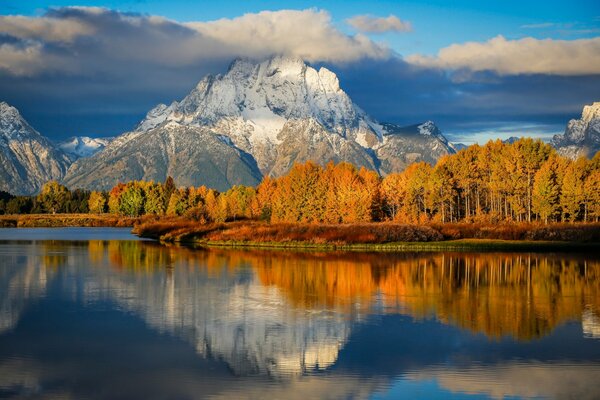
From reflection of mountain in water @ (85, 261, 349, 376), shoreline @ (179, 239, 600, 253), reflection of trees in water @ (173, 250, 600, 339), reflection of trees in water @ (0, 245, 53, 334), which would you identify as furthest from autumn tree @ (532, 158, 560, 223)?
reflection of trees in water @ (0, 245, 53, 334)

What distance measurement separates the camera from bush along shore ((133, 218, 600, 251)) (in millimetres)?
93688

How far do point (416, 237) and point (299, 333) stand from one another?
66.0 m

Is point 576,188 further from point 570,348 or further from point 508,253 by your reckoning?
point 570,348

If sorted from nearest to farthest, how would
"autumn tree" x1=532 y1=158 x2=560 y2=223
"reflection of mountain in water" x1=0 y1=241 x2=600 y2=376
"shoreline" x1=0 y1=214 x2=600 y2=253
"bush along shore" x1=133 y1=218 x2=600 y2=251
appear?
"reflection of mountain in water" x1=0 y1=241 x2=600 y2=376 < "shoreline" x1=0 y1=214 x2=600 y2=253 < "bush along shore" x1=133 y1=218 x2=600 y2=251 < "autumn tree" x1=532 y1=158 x2=560 y2=223

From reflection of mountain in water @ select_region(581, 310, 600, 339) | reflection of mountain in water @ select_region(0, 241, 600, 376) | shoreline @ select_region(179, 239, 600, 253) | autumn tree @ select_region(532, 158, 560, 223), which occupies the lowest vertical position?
reflection of mountain in water @ select_region(581, 310, 600, 339)

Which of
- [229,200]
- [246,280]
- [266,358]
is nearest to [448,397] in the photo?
[266,358]

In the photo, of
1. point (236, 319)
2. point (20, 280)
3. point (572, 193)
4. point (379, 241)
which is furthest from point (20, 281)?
point (572, 193)

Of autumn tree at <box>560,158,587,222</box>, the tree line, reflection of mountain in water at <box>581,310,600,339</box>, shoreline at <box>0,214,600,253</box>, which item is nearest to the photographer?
reflection of mountain in water at <box>581,310,600,339</box>

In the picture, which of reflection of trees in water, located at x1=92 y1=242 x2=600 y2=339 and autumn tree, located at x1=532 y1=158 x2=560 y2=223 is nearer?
reflection of trees in water, located at x1=92 y1=242 x2=600 y2=339

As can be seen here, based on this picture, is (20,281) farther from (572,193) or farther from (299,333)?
(572,193)

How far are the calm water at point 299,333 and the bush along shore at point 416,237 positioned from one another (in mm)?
29417

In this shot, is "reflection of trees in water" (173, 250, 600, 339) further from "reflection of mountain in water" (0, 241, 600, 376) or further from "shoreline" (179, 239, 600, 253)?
"shoreline" (179, 239, 600, 253)

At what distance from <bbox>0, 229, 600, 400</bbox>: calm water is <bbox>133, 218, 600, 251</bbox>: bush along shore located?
2942 cm

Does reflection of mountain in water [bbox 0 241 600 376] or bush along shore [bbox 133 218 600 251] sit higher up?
bush along shore [bbox 133 218 600 251]
